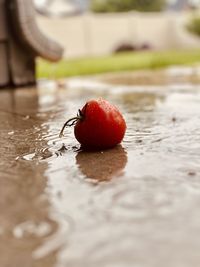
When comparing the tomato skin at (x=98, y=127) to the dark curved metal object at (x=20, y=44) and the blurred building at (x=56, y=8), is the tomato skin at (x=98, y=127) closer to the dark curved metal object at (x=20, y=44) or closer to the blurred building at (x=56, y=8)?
the dark curved metal object at (x=20, y=44)

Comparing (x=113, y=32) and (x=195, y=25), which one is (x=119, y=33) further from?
(x=195, y=25)

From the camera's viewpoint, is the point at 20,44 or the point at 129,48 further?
the point at 129,48

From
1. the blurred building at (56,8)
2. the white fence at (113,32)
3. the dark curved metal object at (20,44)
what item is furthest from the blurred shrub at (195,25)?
the blurred building at (56,8)

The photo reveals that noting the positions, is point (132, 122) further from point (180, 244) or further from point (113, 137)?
point (180, 244)

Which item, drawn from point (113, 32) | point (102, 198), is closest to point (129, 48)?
point (113, 32)

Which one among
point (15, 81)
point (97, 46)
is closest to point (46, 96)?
point (15, 81)

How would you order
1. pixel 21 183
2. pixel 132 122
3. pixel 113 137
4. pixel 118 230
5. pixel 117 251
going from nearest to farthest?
pixel 117 251
pixel 118 230
pixel 21 183
pixel 113 137
pixel 132 122

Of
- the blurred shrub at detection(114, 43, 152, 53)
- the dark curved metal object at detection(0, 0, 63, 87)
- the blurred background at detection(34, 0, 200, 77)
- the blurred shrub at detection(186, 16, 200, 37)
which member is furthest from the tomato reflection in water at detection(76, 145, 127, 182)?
the blurred shrub at detection(114, 43, 152, 53)

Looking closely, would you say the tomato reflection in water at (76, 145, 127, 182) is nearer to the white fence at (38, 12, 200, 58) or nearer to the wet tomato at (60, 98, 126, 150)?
the wet tomato at (60, 98, 126, 150)
